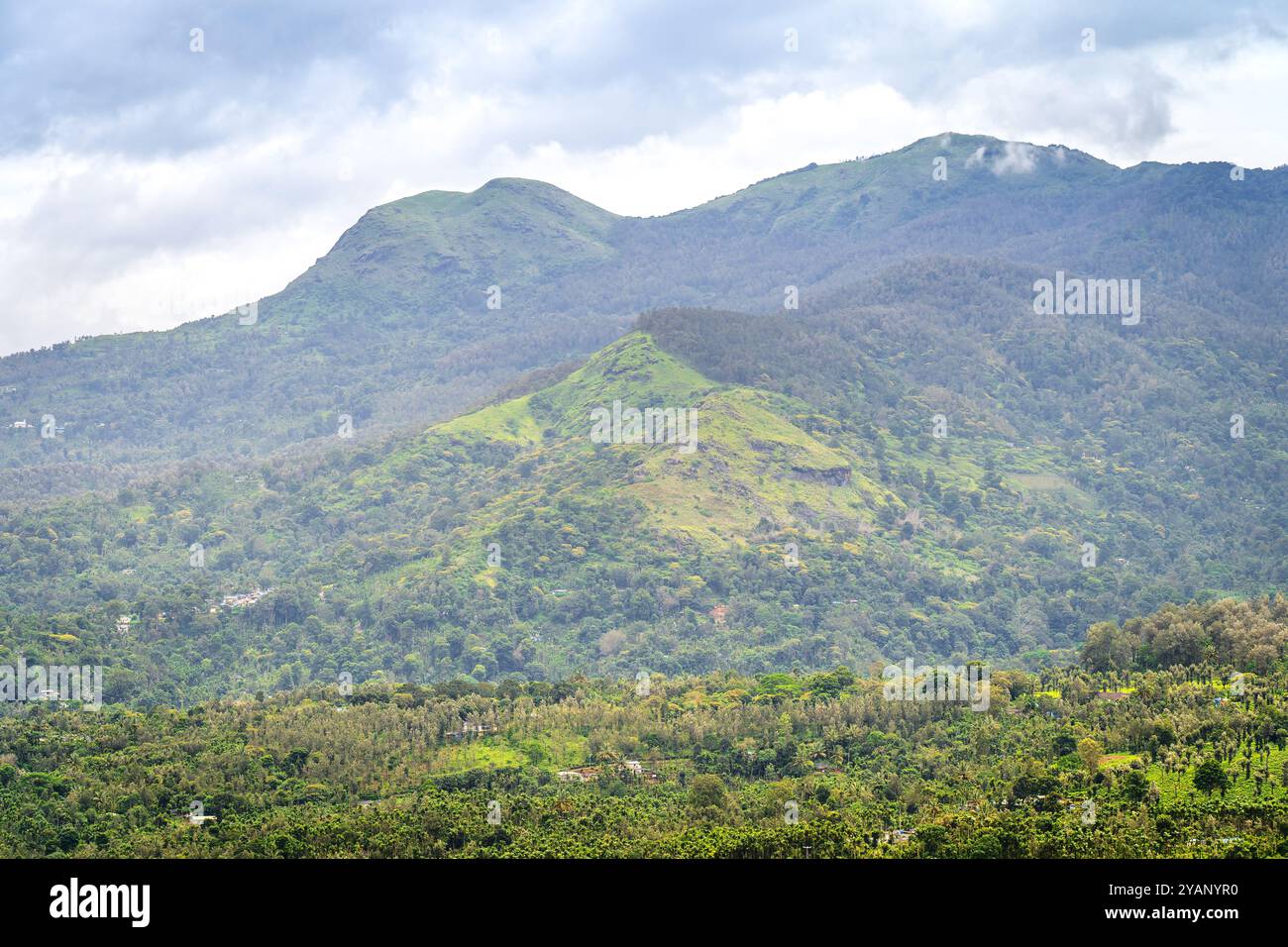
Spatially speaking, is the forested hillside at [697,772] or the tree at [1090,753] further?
the tree at [1090,753]

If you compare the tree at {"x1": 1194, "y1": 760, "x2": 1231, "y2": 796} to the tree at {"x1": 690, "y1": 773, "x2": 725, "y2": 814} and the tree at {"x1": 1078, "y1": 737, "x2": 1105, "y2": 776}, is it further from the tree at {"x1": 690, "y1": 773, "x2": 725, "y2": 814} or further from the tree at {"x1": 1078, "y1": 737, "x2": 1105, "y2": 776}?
the tree at {"x1": 690, "y1": 773, "x2": 725, "y2": 814}

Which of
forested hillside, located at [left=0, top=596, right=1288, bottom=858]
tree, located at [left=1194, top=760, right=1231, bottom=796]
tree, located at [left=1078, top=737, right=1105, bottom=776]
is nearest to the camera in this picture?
forested hillside, located at [left=0, top=596, right=1288, bottom=858]

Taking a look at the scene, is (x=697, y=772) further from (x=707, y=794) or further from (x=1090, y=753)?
(x=1090, y=753)

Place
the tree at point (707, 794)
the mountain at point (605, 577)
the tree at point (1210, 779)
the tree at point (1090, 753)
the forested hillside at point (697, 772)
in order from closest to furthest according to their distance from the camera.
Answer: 1. the forested hillside at point (697, 772)
2. the tree at point (1210, 779)
3. the tree at point (1090, 753)
4. the tree at point (707, 794)
5. the mountain at point (605, 577)

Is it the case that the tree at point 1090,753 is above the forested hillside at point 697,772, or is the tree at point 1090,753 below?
above

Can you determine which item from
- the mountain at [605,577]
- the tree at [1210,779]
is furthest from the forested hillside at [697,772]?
the mountain at [605,577]

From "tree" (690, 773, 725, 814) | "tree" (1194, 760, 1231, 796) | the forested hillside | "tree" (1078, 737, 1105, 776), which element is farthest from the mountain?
"tree" (1194, 760, 1231, 796)

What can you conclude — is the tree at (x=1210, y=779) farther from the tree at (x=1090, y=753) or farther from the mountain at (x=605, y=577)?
the mountain at (x=605, y=577)

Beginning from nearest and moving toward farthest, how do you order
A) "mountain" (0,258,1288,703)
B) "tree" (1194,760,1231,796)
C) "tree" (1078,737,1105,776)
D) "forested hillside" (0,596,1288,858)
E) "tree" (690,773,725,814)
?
"forested hillside" (0,596,1288,858)
"tree" (1194,760,1231,796)
"tree" (1078,737,1105,776)
"tree" (690,773,725,814)
"mountain" (0,258,1288,703)

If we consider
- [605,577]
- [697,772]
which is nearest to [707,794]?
[697,772]
